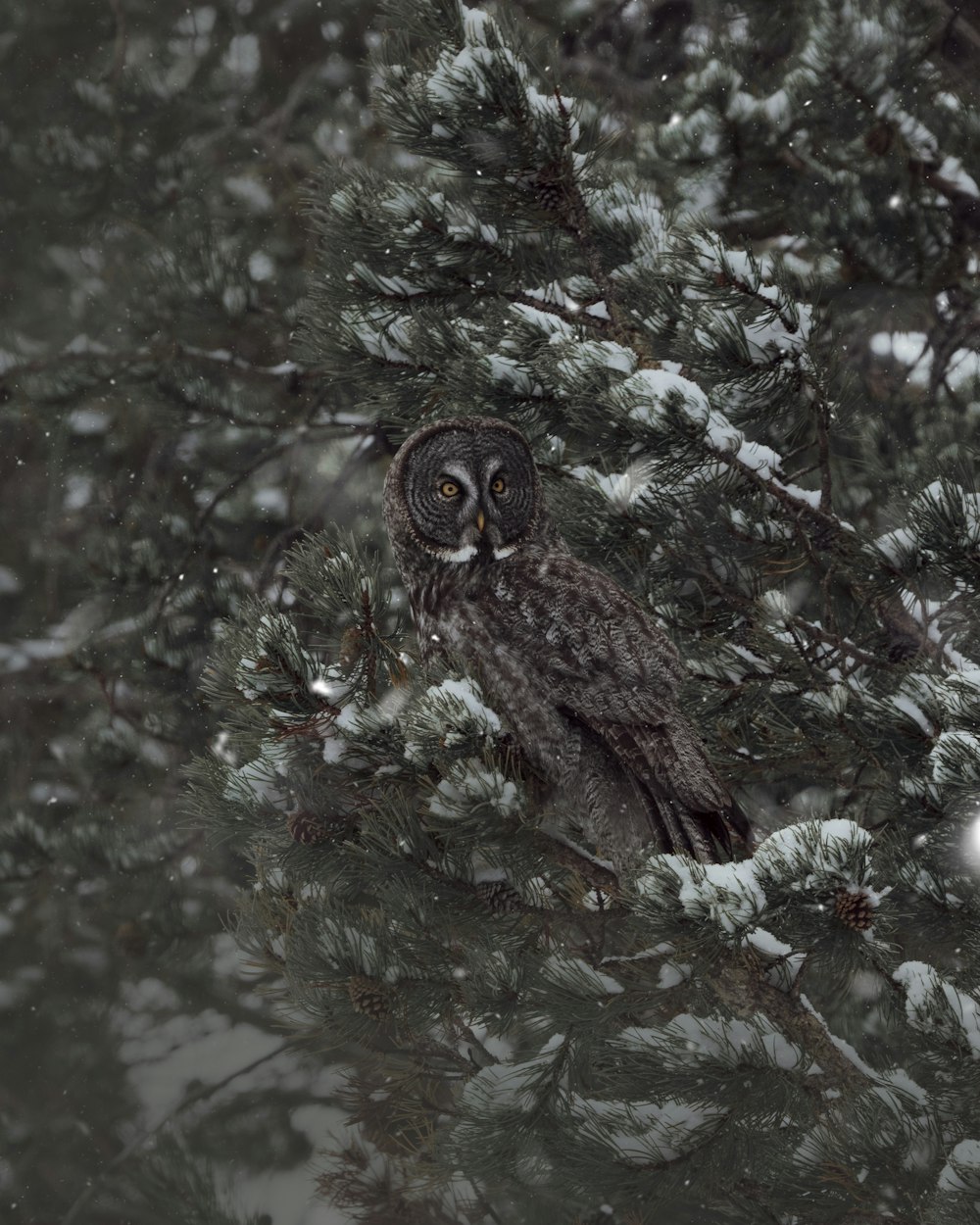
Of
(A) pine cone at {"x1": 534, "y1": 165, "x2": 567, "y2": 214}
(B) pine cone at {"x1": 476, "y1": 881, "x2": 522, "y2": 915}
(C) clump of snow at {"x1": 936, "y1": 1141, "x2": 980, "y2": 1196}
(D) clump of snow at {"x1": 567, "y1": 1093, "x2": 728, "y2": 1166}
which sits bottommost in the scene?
(D) clump of snow at {"x1": 567, "y1": 1093, "x2": 728, "y2": 1166}

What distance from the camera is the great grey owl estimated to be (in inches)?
74.0

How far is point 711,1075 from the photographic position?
152 cm

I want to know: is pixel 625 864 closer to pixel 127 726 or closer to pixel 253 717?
pixel 253 717

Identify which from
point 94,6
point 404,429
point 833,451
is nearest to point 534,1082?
point 404,429

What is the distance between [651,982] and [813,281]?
50.5 inches

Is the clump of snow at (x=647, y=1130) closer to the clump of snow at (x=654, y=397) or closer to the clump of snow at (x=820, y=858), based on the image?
the clump of snow at (x=820, y=858)

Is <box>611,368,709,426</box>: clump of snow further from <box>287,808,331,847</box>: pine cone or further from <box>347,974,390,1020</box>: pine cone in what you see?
<box>347,974,390,1020</box>: pine cone

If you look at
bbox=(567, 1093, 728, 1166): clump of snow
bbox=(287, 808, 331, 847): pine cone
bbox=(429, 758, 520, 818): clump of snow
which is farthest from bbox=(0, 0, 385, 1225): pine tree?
bbox=(567, 1093, 728, 1166): clump of snow

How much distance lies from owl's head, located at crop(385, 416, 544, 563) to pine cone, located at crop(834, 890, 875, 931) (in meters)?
1.12

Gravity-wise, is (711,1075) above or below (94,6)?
above

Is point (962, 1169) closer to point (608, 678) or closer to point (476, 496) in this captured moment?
point (608, 678)

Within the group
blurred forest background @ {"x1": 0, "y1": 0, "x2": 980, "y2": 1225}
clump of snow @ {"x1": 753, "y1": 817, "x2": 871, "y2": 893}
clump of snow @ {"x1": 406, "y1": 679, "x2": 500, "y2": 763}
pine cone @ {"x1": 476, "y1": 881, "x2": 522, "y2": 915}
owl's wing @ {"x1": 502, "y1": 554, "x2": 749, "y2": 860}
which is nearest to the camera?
clump of snow @ {"x1": 753, "y1": 817, "x2": 871, "y2": 893}

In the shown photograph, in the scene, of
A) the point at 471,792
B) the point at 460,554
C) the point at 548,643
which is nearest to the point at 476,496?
the point at 460,554

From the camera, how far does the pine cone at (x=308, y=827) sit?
5.69ft
